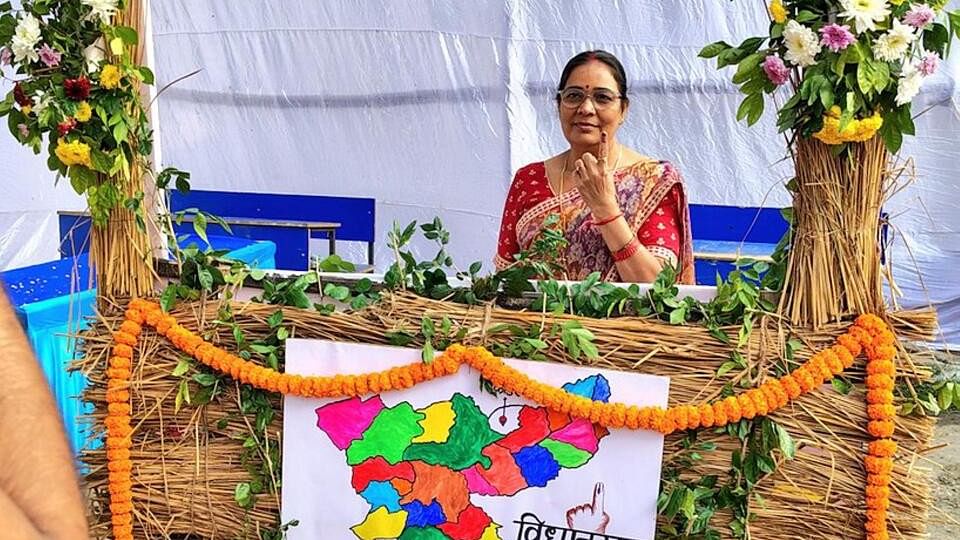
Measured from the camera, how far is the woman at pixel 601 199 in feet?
6.43

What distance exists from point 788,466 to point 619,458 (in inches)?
10.6

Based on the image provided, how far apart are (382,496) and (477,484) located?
176mm

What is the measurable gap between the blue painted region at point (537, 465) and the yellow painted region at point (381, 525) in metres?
0.24

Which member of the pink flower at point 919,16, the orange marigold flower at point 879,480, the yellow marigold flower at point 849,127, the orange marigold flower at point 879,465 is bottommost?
the orange marigold flower at point 879,480

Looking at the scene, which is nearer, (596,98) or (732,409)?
(732,409)

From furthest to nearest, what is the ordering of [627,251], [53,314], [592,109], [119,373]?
[53,314] → [592,109] → [627,251] → [119,373]

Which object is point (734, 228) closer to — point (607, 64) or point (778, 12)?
point (607, 64)

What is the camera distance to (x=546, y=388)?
58.5 inches

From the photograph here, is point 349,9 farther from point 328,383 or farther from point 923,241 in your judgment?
point 328,383

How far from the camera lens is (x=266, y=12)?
5.93 meters

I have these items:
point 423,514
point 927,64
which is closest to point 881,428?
point 927,64

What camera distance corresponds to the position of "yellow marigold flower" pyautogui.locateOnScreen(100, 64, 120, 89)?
161 cm

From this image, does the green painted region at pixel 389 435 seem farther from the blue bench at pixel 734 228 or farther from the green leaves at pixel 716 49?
the blue bench at pixel 734 228

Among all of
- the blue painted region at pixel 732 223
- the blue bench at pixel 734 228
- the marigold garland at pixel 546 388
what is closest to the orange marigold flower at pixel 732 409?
the marigold garland at pixel 546 388
